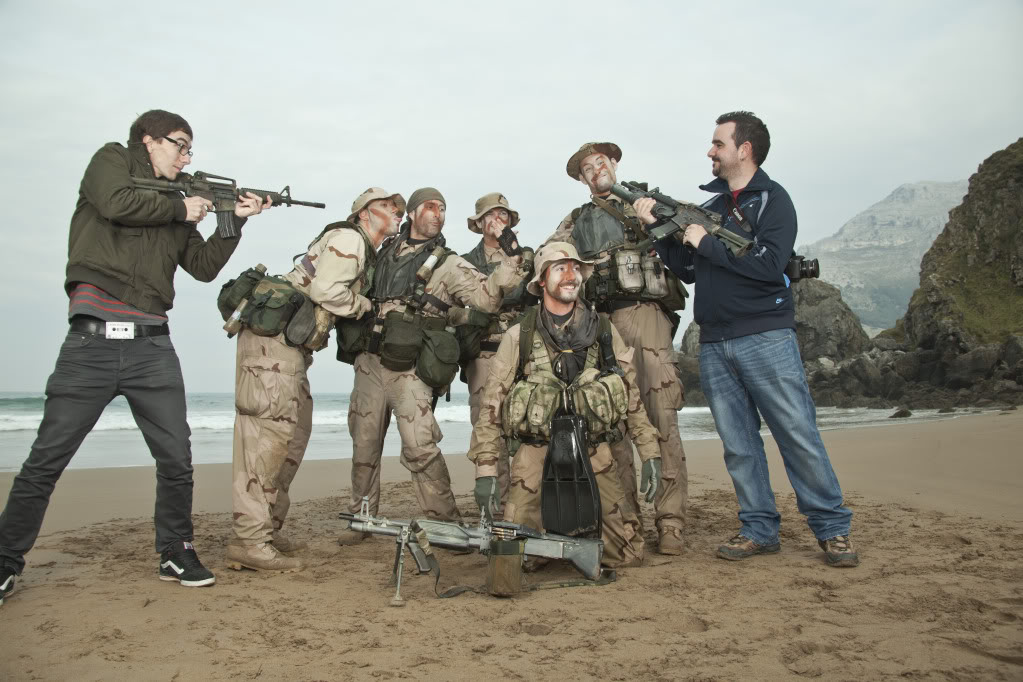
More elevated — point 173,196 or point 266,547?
point 173,196

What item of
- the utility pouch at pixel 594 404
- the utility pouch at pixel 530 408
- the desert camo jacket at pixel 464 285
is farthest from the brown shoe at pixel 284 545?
the utility pouch at pixel 594 404

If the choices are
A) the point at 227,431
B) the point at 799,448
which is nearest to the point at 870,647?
the point at 799,448

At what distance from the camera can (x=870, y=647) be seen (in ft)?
10.5

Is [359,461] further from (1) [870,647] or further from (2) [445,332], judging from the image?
(1) [870,647]

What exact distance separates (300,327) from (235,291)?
48 centimetres

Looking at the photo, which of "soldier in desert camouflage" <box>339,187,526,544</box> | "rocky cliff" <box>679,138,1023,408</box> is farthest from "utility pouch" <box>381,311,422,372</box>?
"rocky cliff" <box>679,138,1023,408</box>

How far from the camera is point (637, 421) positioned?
491 centimetres

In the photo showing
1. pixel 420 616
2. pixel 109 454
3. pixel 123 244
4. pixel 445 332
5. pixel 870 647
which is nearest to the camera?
pixel 870 647

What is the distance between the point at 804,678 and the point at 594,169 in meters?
4.09

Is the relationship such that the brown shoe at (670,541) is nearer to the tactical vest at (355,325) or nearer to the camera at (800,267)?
the camera at (800,267)

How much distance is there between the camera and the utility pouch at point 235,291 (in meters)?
4.94

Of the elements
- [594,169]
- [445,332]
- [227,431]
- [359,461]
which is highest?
[594,169]

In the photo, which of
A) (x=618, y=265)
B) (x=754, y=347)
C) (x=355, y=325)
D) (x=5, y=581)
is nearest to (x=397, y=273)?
(x=355, y=325)

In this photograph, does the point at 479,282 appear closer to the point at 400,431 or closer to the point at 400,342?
the point at 400,342
